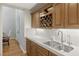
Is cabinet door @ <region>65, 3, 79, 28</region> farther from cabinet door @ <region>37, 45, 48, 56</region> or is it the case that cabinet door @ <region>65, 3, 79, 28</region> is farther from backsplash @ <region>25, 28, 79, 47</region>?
cabinet door @ <region>37, 45, 48, 56</region>

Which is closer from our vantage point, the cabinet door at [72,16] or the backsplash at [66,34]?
the cabinet door at [72,16]

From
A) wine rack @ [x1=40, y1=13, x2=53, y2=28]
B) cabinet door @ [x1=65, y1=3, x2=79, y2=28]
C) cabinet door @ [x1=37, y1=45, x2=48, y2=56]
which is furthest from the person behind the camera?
wine rack @ [x1=40, y1=13, x2=53, y2=28]

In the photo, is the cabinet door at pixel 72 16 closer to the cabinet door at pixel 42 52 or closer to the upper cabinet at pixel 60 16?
the upper cabinet at pixel 60 16

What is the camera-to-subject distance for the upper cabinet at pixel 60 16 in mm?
1737

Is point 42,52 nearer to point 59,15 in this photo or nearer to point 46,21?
point 59,15

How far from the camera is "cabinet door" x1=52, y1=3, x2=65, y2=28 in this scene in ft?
6.63

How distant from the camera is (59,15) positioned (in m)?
2.14

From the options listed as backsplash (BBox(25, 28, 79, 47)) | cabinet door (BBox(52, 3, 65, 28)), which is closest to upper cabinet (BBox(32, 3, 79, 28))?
cabinet door (BBox(52, 3, 65, 28))

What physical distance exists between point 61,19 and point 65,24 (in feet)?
0.53

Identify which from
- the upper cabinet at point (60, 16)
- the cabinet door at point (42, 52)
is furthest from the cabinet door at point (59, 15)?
the cabinet door at point (42, 52)

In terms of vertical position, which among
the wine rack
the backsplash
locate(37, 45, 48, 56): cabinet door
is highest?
the wine rack

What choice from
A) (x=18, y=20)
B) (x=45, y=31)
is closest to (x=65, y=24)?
(x=45, y=31)

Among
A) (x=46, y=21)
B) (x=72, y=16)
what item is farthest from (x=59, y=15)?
(x=46, y=21)

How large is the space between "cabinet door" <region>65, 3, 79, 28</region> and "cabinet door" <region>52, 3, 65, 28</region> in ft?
0.42
